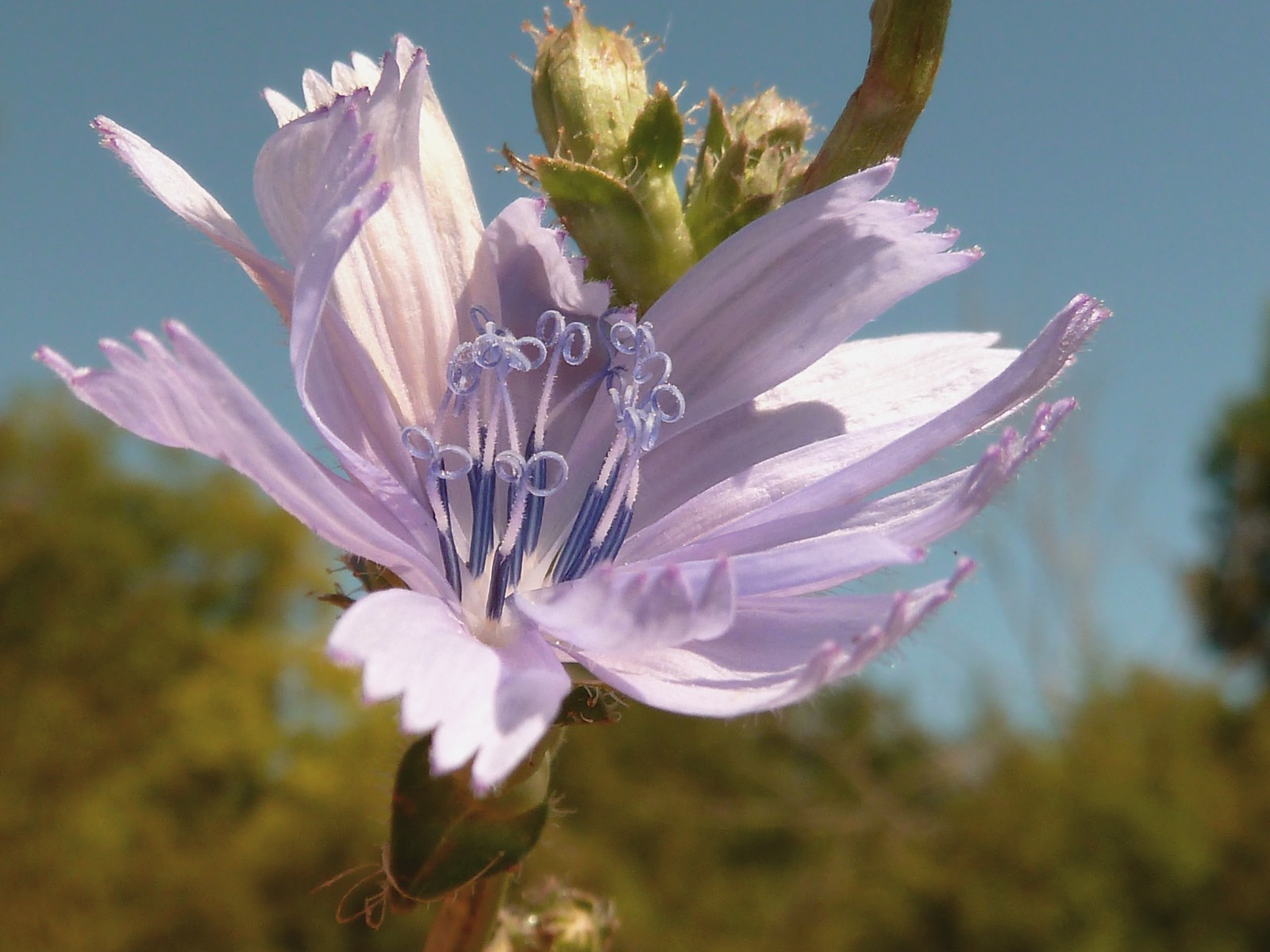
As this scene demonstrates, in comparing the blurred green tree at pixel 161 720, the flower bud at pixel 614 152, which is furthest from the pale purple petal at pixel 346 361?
the blurred green tree at pixel 161 720

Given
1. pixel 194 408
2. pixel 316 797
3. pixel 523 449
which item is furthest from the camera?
pixel 316 797

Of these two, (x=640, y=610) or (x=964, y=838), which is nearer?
(x=640, y=610)

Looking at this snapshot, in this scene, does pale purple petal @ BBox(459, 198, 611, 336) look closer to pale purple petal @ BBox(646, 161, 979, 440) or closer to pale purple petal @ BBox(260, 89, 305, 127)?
pale purple petal @ BBox(646, 161, 979, 440)

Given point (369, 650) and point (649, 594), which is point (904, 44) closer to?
point (649, 594)

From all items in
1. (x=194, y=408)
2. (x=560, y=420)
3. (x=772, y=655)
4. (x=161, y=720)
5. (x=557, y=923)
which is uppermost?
(x=194, y=408)

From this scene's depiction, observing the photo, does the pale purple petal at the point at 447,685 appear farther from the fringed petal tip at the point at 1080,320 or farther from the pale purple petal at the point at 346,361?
the fringed petal tip at the point at 1080,320

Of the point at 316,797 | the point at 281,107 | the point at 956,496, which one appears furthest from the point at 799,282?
the point at 316,797

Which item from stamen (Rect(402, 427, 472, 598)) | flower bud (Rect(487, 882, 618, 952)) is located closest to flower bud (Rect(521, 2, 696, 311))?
stamen (Rect(402, 427, 472, 598))

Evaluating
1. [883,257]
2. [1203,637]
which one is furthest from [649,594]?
[1203,637]

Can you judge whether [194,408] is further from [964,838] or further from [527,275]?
[964,838]
